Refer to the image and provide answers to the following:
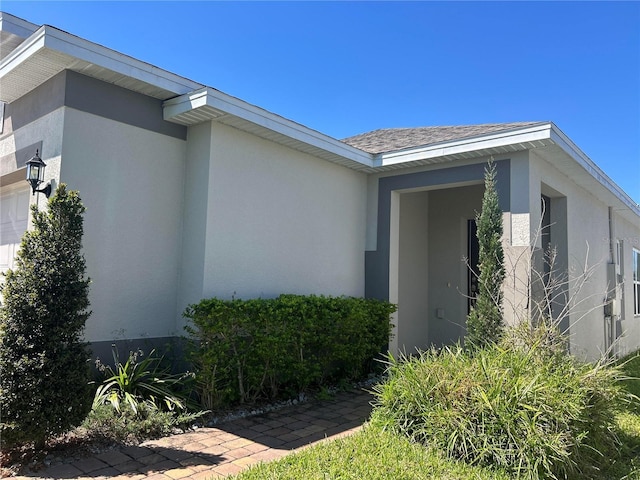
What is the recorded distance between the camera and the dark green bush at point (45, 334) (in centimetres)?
377

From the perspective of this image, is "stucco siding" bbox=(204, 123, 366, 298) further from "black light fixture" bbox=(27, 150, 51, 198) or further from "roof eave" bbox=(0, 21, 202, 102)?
"black light fixture" bbox=(27, 150, 51, 198)

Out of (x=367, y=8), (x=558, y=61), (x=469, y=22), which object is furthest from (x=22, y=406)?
(x=558, y=61)

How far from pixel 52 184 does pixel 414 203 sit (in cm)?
732

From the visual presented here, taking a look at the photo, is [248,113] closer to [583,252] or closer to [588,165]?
[588,165]

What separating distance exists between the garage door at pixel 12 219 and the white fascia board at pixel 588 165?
26.4ft

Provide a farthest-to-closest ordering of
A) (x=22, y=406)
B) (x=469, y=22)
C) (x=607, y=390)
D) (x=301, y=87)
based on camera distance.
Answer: (x=301, y=87) → (x=469, y=22) → (x=607, y=390) → (x=22, y=406)

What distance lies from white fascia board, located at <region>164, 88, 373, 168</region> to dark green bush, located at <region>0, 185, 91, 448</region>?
2271 millimetres

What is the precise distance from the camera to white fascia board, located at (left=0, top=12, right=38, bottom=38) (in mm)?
5410

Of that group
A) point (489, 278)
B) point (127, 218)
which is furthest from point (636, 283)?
point (127, 218)

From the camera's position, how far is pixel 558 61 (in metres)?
9.09

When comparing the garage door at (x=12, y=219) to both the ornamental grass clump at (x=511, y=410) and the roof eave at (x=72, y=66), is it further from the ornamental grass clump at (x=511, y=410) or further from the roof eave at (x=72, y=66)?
the ornamental grass clump at (x=511, y=410)

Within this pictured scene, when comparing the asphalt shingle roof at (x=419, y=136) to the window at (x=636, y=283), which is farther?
the window at (x=636, y=283)

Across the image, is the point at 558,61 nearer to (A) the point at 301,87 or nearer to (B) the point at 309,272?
(A) the point at 301,87

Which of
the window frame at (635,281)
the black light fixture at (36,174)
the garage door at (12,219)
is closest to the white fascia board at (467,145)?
the black light fixture at (36,174)
